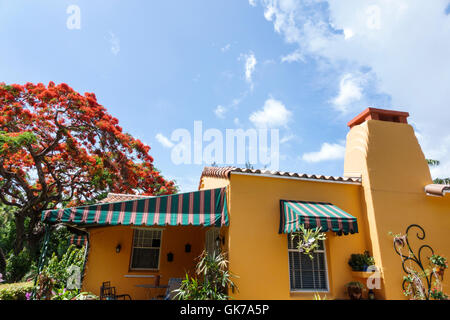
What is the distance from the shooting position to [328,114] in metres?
11.4

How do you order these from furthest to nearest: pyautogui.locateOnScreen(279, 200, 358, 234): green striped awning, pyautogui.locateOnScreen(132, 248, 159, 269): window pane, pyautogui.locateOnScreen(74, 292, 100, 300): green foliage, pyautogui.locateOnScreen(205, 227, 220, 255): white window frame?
1. pyautogui.locateOnScreen(132, 248, 159, 269): window pane
2. pyautogui.locateOnScreen(205, 227, 220, 255): white window frame
3. pyautogui.locateOnScreen(279, 200, 358, 234): green striped awning
4. pyautogui.locateOnScreen(74, 292, 100, 300): green foliage

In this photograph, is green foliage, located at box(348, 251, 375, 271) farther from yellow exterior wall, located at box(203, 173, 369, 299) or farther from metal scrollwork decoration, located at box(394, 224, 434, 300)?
metal scrollwork decoration, located at box(394, 224, 434, 300)

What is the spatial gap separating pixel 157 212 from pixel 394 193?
8.72 metres

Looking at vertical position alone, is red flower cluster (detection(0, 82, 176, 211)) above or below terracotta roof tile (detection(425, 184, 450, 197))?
above

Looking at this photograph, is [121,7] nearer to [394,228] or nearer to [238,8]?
[238,8]

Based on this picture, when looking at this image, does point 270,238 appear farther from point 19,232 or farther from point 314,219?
point 19,232

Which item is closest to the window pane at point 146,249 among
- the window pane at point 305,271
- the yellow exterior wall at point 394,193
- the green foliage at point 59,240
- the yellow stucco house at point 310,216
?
the yellow stucco house at point 310,216

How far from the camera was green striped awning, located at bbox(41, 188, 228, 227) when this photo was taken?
7234 mm

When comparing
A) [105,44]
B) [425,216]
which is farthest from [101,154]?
[425,216]

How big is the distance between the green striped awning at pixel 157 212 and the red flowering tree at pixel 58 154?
9.08 metres

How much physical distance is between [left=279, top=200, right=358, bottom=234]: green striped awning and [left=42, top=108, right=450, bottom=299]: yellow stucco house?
1.3 inches

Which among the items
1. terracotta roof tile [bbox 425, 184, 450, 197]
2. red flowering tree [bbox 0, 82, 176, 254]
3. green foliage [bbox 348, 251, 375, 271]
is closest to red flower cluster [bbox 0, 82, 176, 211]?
red flowering tree [bbox 0, 82, 176, 254]

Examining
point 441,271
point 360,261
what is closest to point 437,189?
point 441,271
